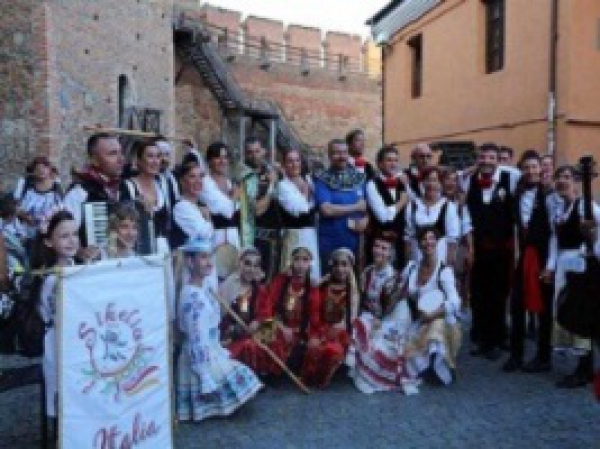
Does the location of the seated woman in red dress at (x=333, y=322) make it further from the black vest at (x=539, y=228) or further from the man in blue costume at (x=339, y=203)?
the black vest at (x=539, y=228)

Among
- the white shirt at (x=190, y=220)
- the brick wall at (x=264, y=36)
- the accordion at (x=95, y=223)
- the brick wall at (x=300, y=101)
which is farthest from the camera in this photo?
the brick wall at (x=264, y=36)

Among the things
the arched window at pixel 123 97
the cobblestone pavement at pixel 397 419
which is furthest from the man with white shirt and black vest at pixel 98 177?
the arched window at pixel 123 97

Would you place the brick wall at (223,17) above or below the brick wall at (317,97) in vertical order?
above

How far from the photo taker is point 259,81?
28125 mm

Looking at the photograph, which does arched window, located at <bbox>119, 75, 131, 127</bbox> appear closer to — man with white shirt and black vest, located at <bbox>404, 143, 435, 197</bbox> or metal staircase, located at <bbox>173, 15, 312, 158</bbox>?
metal staircase, located at <bbox>173, 15, 312, 158</bbox>

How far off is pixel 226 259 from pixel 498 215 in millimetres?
2287

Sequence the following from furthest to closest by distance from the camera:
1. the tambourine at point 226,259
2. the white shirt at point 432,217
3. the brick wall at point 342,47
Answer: the brick wall at point 342,47, the white shirt at point 432,217, the tambourine at point 226,259

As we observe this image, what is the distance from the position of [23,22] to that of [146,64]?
6.31 meters

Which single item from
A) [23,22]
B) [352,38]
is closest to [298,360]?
[23,22]

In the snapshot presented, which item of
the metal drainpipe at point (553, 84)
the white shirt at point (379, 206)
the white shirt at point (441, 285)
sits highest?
the metal drainpipe at point (553, 84)

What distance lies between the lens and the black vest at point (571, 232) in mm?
5336

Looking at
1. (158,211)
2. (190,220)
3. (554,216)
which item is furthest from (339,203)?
(158,211)

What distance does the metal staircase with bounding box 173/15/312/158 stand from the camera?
2272 cm

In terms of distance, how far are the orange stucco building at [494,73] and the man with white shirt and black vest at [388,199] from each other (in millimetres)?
4659
